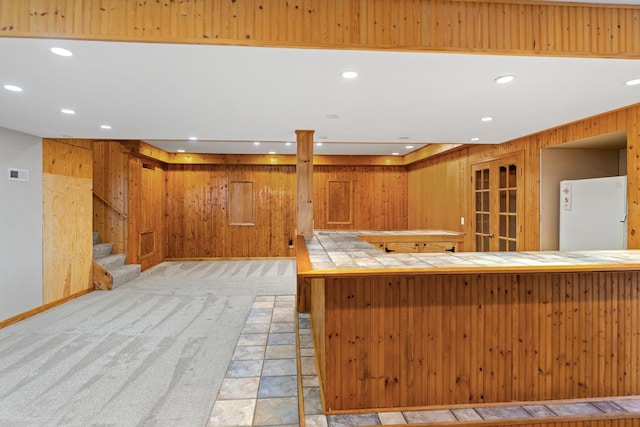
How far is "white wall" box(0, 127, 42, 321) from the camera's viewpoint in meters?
3.81

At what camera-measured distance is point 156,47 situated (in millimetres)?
1928

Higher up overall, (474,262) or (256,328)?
(474,262)

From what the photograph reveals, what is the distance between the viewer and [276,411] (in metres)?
2.25

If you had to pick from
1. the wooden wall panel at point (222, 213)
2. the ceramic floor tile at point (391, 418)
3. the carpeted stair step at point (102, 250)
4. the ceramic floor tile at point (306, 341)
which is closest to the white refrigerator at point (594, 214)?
the ceramic floor tile at point (391, 418)

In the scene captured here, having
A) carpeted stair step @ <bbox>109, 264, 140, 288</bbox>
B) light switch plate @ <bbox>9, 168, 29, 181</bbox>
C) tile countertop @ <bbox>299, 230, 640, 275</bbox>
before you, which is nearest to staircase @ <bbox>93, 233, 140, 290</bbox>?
carpeted stair step @ <bbox>109, 264, 140, 288</bbox>

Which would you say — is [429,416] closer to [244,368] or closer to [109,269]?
[244,368]

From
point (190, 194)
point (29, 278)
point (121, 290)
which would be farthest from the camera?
point (190, 194)

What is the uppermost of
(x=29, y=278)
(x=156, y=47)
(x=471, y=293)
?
(x=156, y=47)

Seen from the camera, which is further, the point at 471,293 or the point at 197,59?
the point at 471,293

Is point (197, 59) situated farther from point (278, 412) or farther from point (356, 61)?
point (278, 412)

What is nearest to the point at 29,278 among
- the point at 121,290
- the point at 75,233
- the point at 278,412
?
the point at 75,233

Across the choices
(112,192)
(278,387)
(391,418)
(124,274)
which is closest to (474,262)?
(391,418)

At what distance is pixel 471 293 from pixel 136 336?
335 cm

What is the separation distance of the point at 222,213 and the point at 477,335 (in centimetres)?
675
